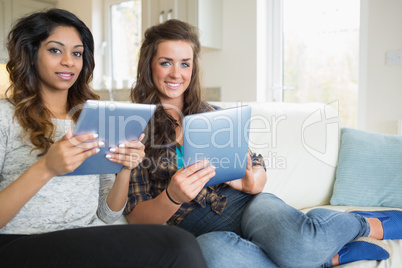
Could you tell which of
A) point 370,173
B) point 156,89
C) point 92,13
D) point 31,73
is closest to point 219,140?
point 156,89

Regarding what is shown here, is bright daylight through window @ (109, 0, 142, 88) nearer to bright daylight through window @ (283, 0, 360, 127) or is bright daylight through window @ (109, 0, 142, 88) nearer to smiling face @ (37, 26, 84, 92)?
bright daylight through window @ (283, 0, 360, 127)

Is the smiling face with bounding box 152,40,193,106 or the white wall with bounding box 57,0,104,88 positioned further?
the white wall with bounding box 57,0,104,88

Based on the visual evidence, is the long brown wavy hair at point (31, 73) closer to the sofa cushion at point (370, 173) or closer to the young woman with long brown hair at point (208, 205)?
the young woman with long brown hair at point (208, 205)

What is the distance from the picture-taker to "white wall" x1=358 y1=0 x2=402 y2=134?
2686 millimetres

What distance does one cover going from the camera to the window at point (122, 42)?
13.7 ft

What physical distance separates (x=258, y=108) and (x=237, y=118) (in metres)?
0.74

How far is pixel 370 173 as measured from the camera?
181 cm

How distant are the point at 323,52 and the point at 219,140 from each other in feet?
8.08

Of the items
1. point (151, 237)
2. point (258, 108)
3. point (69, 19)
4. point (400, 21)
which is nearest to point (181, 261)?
point (151, 237)

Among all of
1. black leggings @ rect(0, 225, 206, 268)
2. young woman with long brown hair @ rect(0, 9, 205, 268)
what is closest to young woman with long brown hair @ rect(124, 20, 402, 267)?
young woman with long brown hair @ rect(0, 9, 205, 268)

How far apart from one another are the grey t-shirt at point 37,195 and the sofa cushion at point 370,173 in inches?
48.8

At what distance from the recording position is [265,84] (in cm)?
350

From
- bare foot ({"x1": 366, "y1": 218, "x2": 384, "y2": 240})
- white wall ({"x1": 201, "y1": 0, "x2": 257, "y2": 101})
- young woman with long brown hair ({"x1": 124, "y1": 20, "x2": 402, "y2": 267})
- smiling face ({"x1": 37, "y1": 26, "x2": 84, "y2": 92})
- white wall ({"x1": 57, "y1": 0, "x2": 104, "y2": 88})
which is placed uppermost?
white wall ({"x1": 57, "y1": 0, "x2": 104, "y2": 88})

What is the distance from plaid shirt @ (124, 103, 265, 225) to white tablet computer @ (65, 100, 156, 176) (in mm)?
280
